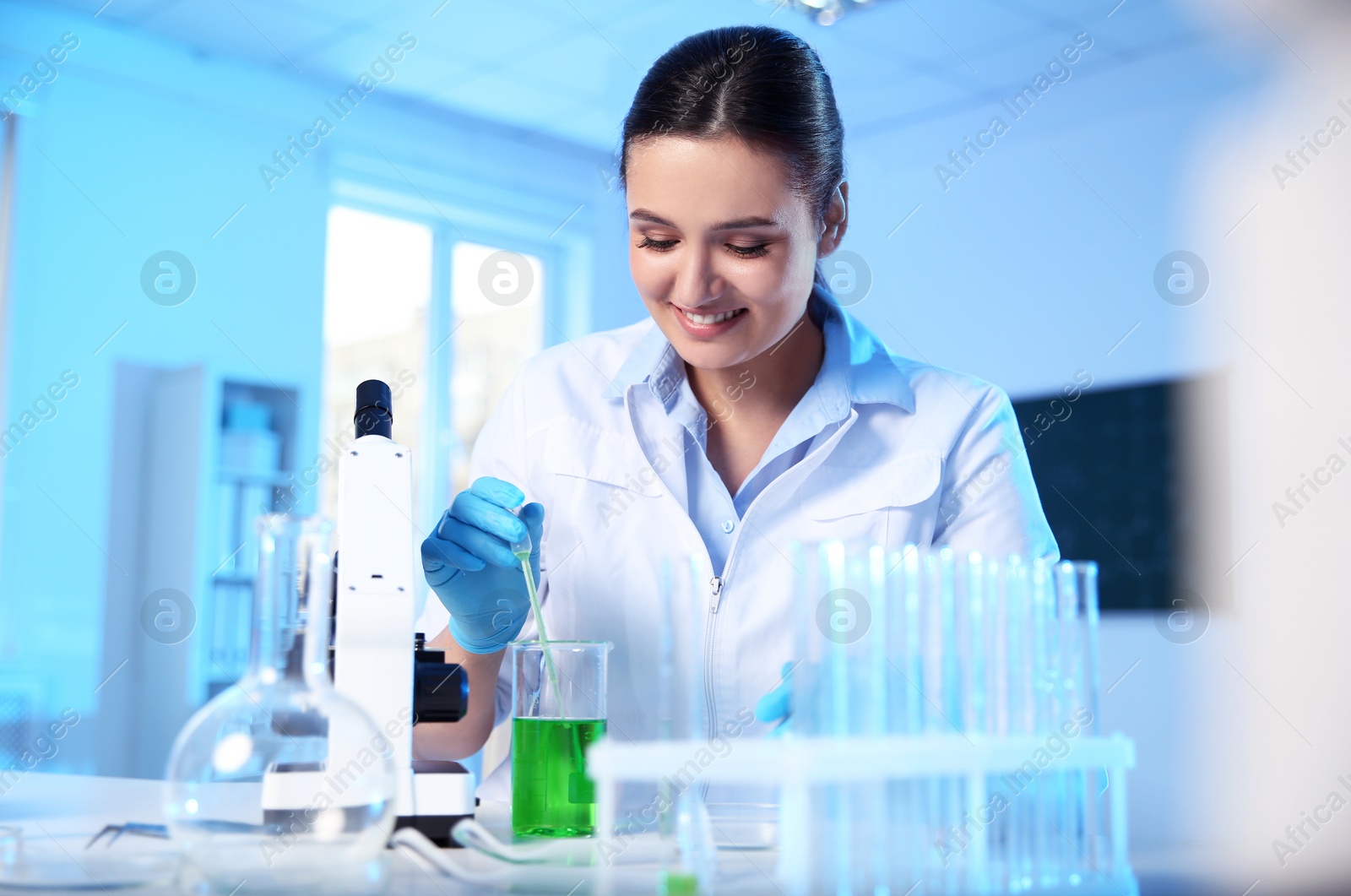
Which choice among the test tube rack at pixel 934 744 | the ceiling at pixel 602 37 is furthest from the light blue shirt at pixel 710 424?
the ceiling at pixel 602 37

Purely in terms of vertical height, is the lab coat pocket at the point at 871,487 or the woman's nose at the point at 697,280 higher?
the woman's nose at the point at 697,280

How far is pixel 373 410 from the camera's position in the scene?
1.26 meters

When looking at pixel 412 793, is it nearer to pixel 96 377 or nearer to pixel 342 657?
pixel 342 657

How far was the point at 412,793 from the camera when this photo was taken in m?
1.12

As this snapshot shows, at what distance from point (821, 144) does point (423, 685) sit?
998mm

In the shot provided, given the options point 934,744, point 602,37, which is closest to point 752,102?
point 934,744

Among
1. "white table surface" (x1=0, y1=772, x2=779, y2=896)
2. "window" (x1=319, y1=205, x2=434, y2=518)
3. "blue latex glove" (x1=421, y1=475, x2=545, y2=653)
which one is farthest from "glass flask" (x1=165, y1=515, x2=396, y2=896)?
"window" (x1=319, y1=205, x2=434, y2=518)

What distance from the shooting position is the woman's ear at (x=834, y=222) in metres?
1.79

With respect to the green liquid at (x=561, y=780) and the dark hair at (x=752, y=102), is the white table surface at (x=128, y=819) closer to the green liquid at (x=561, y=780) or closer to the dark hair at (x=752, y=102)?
the green liquid at (x=561, y=780)

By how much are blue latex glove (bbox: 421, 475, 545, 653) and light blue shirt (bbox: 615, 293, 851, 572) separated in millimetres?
286

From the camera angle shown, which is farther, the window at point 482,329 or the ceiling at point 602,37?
the window at point 482,329

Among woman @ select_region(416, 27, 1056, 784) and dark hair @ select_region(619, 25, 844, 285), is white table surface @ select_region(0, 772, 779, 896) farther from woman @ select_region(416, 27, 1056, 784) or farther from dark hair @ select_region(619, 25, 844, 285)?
dark hair @ select_region(619, 25, 844, 285)

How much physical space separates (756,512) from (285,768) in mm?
971

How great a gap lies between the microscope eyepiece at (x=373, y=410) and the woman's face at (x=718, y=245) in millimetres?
471
